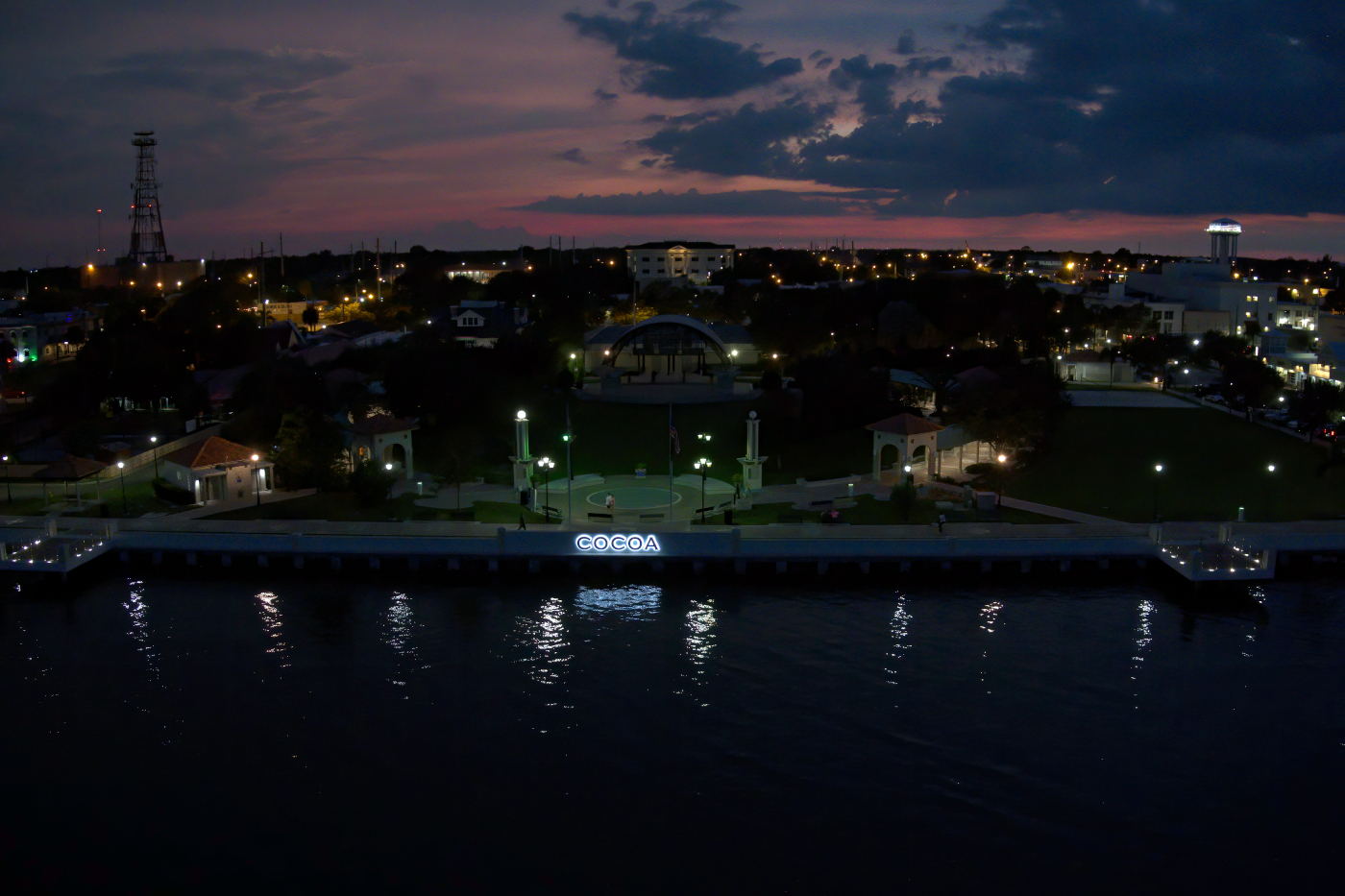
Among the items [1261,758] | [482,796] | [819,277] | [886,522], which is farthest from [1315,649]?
[819,277]

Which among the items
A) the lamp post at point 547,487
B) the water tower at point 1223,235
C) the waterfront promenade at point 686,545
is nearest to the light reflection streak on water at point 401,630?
the waterfront promenade at point 686,545

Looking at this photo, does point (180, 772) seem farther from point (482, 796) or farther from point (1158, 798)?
point (1158, 798)

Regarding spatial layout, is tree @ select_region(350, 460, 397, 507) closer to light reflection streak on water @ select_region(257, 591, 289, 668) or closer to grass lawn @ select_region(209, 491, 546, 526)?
grass lawn @ select_region(209, 491, 546, 526)

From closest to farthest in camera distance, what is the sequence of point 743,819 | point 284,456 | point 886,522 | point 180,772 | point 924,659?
point 743,819 → point 180,772 → point 924,659 → point 886,522 → point 284,456

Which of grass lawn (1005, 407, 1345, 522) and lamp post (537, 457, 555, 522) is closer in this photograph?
lamp post (537, 457, 555, 522)

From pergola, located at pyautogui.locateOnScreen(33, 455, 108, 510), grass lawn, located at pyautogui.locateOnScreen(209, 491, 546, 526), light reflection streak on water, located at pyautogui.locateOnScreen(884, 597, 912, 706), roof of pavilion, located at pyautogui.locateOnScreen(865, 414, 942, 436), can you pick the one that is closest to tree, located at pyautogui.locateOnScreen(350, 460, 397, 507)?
grass lawn, located at pyautogui.locateOnScreen(209, 491, 546, 526)

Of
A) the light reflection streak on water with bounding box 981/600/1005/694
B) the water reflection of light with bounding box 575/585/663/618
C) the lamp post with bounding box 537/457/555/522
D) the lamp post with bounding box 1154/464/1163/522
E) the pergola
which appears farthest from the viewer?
the pergola
